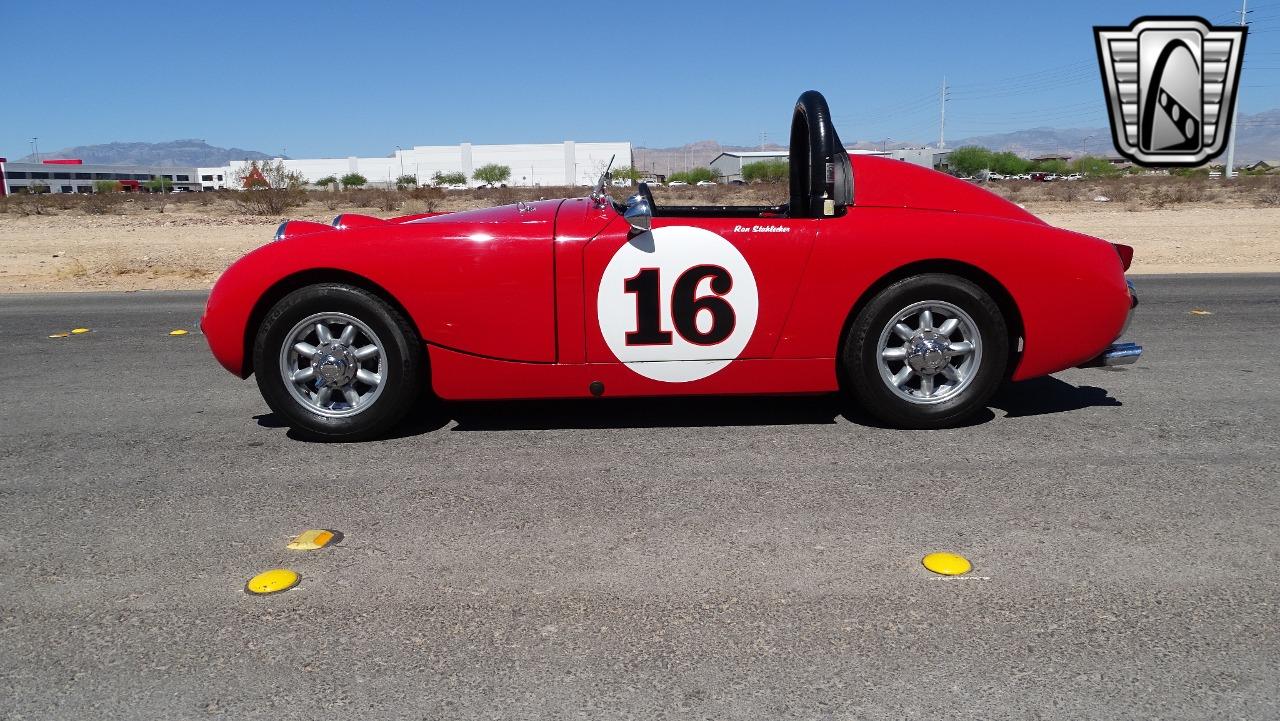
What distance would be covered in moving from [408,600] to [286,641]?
37cm

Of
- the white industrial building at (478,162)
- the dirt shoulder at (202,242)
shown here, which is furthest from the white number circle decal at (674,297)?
the white industrial building at (478,162)

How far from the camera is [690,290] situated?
4.35 metres

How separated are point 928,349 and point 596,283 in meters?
1.61

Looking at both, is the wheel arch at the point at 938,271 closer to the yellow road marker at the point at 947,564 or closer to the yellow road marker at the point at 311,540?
the yellow road marker at the point at 947,564

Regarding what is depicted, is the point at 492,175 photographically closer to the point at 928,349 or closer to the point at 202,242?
the point at 202,242

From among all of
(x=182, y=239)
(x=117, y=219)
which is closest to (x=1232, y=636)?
(x=182, y=239)

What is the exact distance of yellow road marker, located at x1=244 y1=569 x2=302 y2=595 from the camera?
289 centimetres

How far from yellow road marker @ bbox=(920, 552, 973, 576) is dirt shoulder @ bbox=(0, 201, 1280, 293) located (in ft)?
36.9

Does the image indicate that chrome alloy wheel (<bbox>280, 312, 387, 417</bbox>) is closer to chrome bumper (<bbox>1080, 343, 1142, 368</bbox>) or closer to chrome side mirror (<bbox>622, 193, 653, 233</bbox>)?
chrome side mirror (<bbox>622, 193, 653, 233</bbox>)

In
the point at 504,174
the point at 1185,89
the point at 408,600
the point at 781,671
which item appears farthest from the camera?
the point at 504,174

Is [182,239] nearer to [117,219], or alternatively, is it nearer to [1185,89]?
[117,219]

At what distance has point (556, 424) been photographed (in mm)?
4758

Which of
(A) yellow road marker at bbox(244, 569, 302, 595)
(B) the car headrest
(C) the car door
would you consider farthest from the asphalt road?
(B) the car headrest

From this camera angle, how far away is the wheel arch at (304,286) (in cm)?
437
